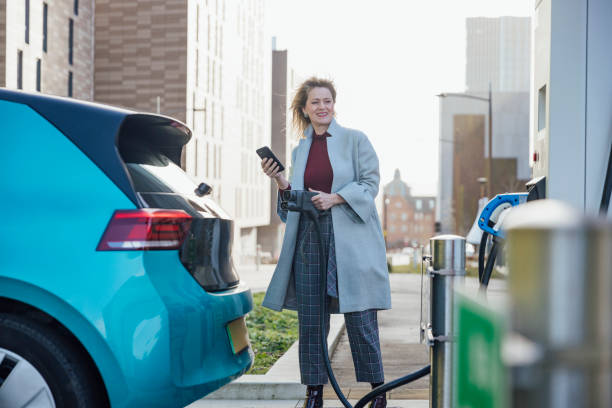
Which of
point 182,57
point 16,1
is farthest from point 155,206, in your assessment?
point 182,57

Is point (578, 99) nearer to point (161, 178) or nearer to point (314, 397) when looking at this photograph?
point (314, 397)

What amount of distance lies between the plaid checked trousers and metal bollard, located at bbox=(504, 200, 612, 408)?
10.4ft

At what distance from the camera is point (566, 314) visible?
0.82 m

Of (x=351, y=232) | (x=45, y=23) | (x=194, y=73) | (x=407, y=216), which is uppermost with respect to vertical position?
(x=45, y=23)

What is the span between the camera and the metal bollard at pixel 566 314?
2.65 ft

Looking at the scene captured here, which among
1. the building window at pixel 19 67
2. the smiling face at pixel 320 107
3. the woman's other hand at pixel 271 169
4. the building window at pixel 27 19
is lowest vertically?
the woman's other hand at pixel 271 169

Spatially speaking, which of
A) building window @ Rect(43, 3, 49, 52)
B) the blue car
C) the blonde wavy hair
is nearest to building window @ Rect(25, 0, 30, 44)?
building window @ Rect(43, 3, 49, 52)

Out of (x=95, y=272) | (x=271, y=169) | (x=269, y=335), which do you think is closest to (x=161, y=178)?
(x=95, y=272)

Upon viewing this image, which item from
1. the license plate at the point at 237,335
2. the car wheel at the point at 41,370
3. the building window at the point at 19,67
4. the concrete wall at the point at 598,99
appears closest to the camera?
the car wheel at the point at 41,370

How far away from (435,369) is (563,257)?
1440 millimetres

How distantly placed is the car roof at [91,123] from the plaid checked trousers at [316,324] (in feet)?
4.63

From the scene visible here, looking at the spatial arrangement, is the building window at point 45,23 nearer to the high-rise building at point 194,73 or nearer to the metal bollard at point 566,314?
the high-rise building at point 194,73

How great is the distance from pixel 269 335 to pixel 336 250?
11.8ft

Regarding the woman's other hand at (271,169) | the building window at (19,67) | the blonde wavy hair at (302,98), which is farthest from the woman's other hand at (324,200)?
the building window at (19,67)
